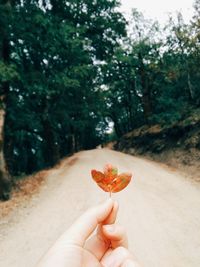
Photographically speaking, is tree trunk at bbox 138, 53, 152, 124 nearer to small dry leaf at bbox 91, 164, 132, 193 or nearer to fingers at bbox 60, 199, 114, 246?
small dry leaf at bbox 91, 164, 132, 193

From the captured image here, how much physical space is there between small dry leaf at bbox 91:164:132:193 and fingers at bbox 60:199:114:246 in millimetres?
175

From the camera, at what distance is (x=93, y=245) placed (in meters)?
1.48

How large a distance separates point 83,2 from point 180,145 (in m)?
11.0

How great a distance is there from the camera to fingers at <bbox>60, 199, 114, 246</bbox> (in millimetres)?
1406

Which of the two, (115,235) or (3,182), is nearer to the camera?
(115,235)

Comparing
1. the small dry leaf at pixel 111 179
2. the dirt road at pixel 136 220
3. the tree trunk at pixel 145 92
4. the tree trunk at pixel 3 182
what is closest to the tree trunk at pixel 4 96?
the tree trunk at pixel 3 182

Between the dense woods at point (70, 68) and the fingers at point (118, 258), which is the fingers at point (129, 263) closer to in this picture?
the fingers at point (118, 258)

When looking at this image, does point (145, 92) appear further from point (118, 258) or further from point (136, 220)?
point (118, 258)

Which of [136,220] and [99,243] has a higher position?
[99,243]

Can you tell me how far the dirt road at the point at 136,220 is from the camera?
672 cm

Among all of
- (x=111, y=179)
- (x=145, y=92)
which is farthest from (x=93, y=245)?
(x=145, y=92)

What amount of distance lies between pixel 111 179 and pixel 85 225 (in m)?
0.31

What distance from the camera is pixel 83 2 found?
2186cm

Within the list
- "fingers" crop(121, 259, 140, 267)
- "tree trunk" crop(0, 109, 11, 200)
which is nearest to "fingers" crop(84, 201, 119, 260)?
"fingers" crop(121, 259, 140, 267)
